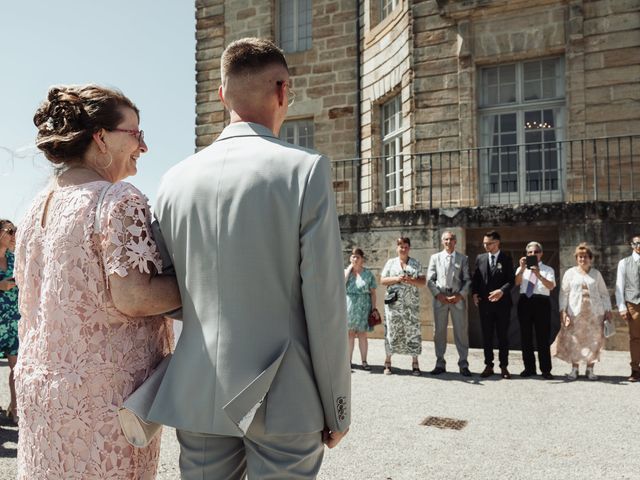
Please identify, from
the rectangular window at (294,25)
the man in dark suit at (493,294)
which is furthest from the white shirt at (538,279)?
the rectangular window at (294,25)

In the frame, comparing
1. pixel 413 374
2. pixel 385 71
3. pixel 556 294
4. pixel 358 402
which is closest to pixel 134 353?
pixel 358 402

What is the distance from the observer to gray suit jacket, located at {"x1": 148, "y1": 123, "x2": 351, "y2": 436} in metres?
1.55

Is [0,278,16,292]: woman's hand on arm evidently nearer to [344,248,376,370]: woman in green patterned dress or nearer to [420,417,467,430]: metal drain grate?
[420,417,467,430]: metal drain grate

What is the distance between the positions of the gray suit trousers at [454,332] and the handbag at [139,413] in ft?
21.3

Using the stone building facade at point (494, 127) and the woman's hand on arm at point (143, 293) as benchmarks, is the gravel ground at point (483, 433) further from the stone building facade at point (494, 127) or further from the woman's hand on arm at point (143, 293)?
the stone building facade at point (494, 127)

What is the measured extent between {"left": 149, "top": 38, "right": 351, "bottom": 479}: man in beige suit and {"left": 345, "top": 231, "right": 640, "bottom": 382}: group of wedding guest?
6.40 metres

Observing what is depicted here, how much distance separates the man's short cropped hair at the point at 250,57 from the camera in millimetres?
1736

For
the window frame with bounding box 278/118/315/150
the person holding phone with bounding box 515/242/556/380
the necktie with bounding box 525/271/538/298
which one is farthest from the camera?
the window frame with bounding box 278/118/315/150

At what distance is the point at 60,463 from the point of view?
1.73 meters

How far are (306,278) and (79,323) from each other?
0.73m

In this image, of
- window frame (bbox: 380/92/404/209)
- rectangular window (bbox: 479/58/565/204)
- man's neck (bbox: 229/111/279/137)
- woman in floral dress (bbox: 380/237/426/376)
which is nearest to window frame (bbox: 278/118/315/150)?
window frame (bbox: 380/92/404/209)

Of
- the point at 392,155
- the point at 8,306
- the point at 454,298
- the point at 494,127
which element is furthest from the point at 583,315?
the point at 8,306

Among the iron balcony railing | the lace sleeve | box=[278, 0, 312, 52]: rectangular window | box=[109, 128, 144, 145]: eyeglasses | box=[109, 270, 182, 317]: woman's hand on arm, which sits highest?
box=[278, 0, 312, 52]: rectangular window

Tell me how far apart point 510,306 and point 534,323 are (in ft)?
1.37
